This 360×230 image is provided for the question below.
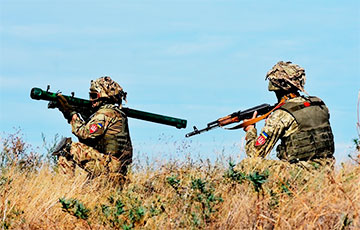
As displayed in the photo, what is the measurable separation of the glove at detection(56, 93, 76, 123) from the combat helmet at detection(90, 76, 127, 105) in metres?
0.40

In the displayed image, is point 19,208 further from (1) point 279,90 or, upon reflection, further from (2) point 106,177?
(1) point 279,90

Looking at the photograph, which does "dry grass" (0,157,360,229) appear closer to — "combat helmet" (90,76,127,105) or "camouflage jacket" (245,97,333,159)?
"camouflage jacket" (245,97,333,159)

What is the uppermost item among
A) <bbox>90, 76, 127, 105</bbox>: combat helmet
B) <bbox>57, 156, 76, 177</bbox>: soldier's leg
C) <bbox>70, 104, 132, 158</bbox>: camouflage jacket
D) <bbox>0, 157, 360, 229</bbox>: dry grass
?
<bbox>90, 76, 127, 105</bbox>: combat helmet

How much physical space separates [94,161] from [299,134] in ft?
10.5

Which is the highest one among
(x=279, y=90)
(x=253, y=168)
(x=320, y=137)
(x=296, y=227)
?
(x=279, y=90)

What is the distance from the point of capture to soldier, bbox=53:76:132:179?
32.1 feet

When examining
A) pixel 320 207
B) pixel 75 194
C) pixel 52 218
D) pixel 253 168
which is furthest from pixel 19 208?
pixel 320 207

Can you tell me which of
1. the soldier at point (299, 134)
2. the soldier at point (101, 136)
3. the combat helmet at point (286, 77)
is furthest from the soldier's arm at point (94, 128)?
the combat helmet at point (286, 77)

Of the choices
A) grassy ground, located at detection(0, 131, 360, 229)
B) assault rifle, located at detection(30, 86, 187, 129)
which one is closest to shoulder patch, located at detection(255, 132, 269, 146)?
grassy ground, located at detection(0, 131, 360, 229)

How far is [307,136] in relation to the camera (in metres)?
8.38

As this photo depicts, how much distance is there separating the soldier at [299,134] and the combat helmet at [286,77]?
0.07 metres

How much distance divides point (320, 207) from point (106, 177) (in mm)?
4486

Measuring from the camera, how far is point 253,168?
27.5ft

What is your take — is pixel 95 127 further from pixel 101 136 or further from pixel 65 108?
pixel 65 108
